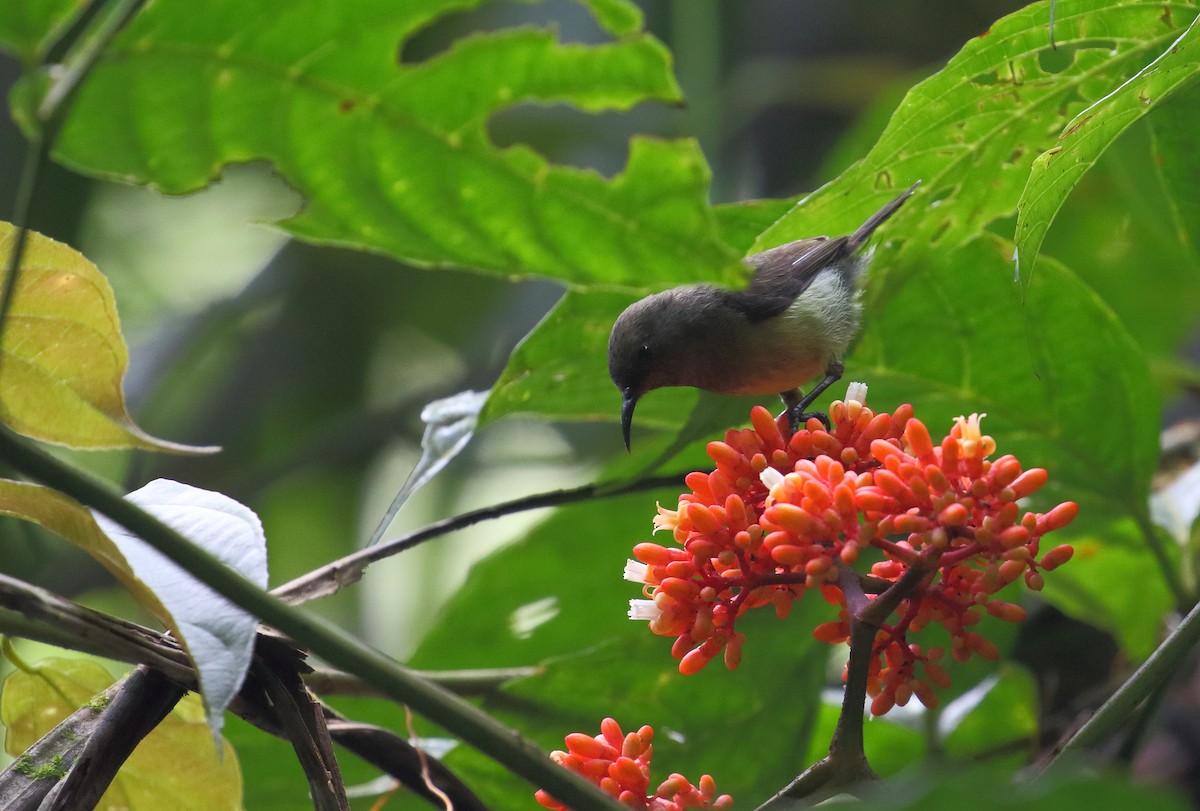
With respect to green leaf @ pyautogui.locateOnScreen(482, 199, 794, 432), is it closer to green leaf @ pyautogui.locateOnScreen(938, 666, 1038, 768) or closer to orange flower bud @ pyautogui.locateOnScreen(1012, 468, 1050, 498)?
orange flower bud @ pyautogui.locateOnScreen(1012, 468, 1050, 498)

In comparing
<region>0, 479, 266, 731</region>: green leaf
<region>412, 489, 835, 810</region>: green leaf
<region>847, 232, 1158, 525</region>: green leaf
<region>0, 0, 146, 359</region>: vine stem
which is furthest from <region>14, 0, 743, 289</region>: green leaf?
<region>847, 232, 1158, 525</region>: green leaf

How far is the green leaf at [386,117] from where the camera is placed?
1.46 metres

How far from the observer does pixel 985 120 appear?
1.93 metres

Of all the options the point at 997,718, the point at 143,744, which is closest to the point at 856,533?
the point at 143,744

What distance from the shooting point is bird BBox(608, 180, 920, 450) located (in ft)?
10.2

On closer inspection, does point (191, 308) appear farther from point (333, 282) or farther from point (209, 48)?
point (209, 48)

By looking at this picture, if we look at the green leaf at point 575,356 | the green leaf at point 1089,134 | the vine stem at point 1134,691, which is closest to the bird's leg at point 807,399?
the green leaf at point 575,356

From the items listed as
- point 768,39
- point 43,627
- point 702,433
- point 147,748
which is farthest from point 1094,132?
point 768,39

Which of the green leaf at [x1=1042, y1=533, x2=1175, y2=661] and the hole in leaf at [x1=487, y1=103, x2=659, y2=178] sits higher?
the hole in leaf at [x1=487, y1=103, x2=659, y2=178]

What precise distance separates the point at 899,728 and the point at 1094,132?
1.66 meters

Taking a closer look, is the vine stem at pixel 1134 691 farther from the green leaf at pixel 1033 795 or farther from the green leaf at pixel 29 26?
the green leaf at pixel 29 26

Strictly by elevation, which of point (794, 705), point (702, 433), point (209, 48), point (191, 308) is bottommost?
point (191, 308)

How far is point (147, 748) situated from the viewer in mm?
1725

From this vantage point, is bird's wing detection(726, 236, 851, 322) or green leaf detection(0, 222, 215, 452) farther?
bird's wing detection(726, 236, 851, 322)
